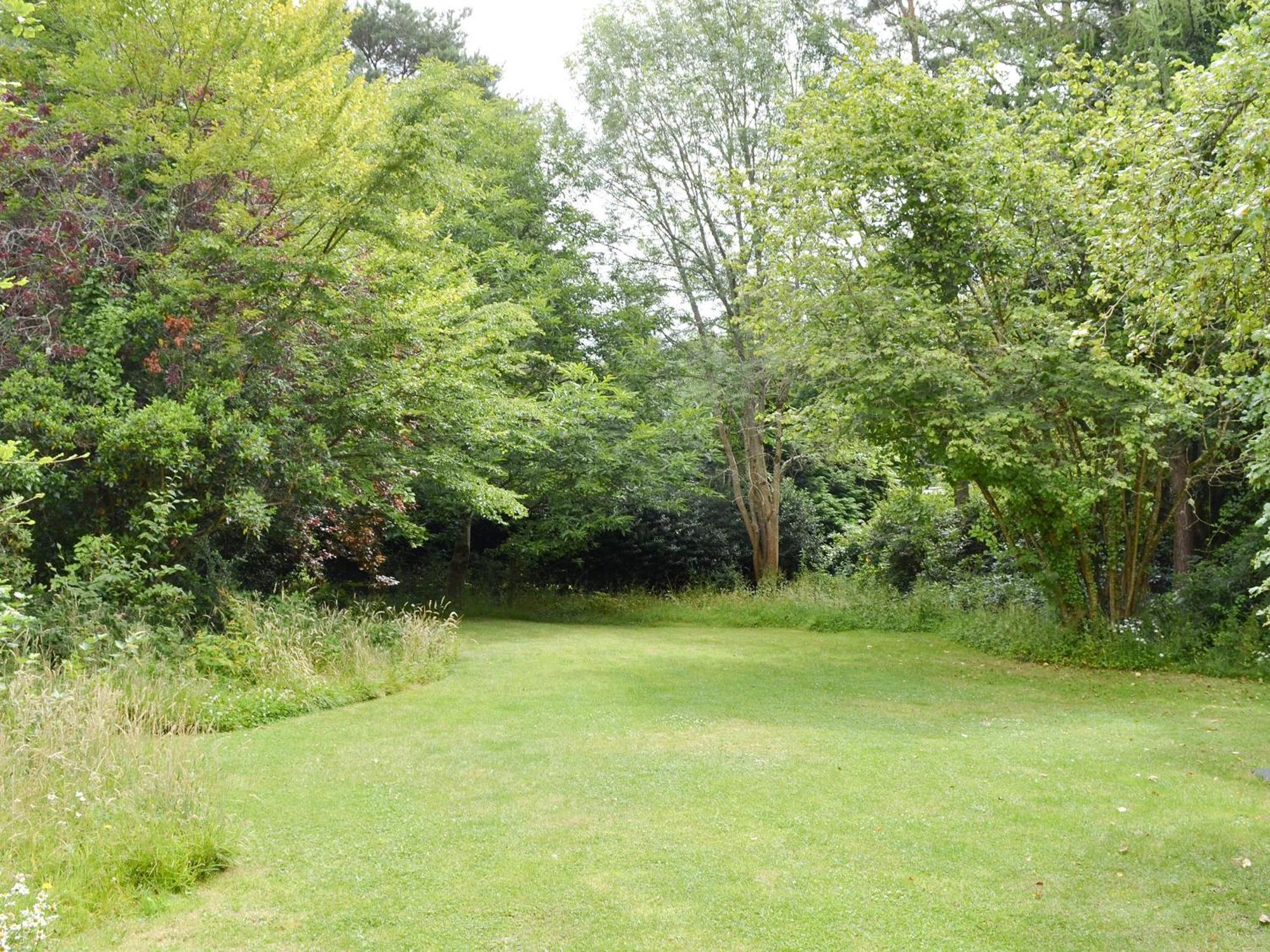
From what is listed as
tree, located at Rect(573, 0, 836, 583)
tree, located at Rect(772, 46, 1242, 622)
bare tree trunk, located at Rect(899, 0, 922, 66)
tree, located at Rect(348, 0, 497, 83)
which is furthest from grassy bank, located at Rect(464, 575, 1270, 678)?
tree, located at Rect(348, 0, 497, 83)

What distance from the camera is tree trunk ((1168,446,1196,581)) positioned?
11.8 metres

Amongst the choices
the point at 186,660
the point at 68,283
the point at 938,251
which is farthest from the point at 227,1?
the point at 938,251

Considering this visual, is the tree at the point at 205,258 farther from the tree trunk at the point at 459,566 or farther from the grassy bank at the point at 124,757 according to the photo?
the tree trunk at the point at 459,566

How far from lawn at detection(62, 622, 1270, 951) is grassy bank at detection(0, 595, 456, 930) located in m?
0.25

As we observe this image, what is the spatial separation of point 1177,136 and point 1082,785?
3.97m

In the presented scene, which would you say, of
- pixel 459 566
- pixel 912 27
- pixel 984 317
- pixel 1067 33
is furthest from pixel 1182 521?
pixel 459 566

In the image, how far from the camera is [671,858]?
4770mm

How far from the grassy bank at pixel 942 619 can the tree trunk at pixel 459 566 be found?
36 centimetres

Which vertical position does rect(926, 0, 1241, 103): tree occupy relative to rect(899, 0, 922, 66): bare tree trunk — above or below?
below

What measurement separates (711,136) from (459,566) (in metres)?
9.67

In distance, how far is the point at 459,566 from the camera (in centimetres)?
1888

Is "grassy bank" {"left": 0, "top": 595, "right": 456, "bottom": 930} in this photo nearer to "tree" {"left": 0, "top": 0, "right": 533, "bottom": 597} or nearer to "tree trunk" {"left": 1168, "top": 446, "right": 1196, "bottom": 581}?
"tree" {"left": 0, "top": 0, "right": 533, "bottom": 597}

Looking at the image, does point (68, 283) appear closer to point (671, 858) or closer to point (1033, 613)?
point (671, 858)

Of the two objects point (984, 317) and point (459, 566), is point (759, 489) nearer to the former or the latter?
point (459, 566)
